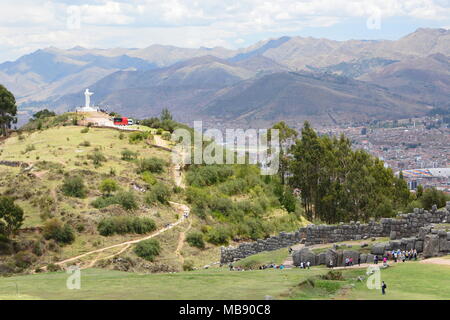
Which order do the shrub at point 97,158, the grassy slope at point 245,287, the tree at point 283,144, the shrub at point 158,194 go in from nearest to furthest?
the grassy slope at point 245,287
the shrub at point 158,194
the shrub at point 97,158
the tree at point 283,144

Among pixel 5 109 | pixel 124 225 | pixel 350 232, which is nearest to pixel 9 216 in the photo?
pixel 124 225

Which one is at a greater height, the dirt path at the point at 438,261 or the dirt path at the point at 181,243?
the dirt path at the point at 438,261

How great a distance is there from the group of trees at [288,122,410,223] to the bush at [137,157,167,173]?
1278cm

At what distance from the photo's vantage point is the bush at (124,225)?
44.8 m

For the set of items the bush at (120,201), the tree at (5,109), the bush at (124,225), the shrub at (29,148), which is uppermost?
the tree at (5,109)

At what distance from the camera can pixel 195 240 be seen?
47031 mm

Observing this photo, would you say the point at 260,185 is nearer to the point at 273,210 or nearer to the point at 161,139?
the point at 273,210

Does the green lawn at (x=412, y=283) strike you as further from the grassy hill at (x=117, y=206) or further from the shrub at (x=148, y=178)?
the shrub at (x=148, y=178)

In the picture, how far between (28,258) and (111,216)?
8314mm

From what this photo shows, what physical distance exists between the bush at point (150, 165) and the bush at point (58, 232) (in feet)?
53.6

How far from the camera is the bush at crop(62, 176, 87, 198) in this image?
4966 cm

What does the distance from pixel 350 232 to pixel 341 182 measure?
26887 mm

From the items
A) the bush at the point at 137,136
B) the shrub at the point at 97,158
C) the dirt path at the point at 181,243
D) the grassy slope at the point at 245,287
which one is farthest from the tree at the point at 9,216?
the bush at the point at 137,136
